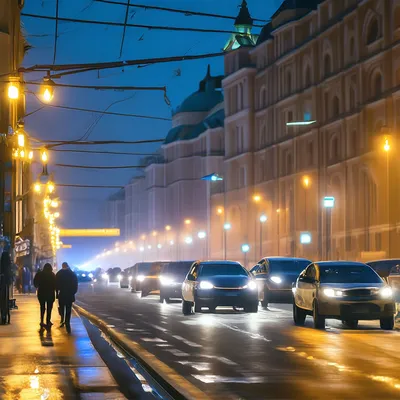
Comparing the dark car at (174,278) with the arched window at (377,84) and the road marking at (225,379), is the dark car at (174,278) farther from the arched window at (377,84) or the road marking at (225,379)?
the arched window at (377,84)

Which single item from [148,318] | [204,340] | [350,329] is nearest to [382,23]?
[148,318]

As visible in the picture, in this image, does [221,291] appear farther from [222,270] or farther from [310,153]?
[310,153]

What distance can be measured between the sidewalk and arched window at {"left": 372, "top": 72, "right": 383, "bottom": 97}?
6069 centimetres

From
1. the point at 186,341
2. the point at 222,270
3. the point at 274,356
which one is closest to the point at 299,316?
the point at 186,341

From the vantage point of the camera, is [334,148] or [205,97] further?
[205,97]

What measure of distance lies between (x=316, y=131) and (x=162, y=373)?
85557 millimetres

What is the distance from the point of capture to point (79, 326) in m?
29.5

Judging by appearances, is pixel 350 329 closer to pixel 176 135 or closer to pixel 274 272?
pixel 274 272

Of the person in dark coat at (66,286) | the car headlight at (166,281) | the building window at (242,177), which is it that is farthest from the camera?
the building window at (242,177)

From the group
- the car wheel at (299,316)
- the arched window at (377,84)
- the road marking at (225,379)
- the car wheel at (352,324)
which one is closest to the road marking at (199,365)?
the road marking at (225,379)

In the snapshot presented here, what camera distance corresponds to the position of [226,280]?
36.4 meters

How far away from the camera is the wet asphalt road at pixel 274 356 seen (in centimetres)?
1381

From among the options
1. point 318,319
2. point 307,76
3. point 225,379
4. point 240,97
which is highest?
point 240,97

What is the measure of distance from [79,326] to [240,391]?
646 inches
